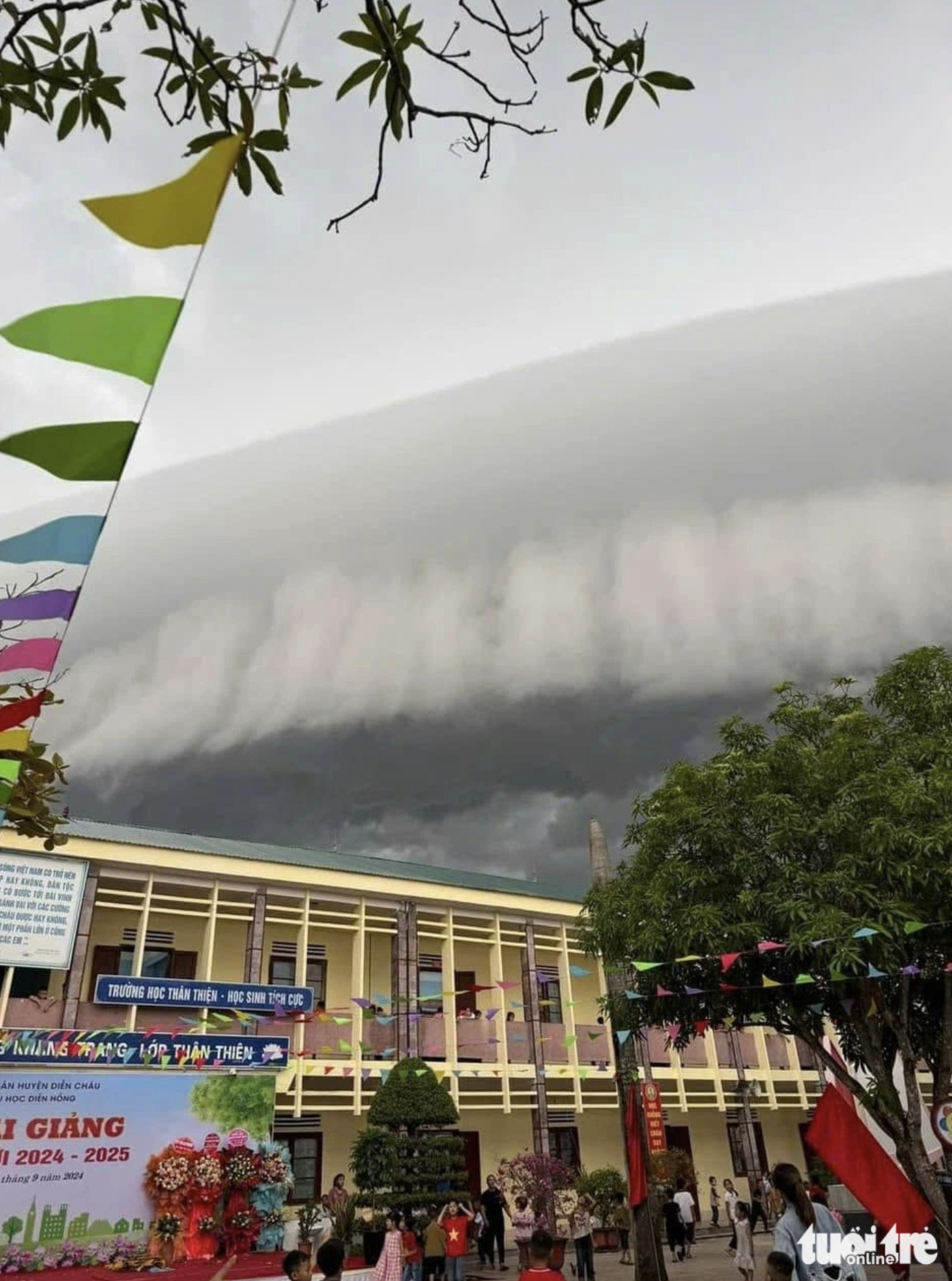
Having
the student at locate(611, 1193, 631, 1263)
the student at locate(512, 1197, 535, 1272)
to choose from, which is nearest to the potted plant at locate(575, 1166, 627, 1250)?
the student at locate(611, 1193, 631, 1263)

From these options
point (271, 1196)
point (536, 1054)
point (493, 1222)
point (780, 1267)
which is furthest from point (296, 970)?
point (780, 1267)

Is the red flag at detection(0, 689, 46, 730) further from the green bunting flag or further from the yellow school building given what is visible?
the yellow school building

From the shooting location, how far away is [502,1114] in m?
27.8

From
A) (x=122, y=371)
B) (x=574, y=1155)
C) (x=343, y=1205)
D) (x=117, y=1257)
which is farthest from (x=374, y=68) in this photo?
(x=574, y=1155)

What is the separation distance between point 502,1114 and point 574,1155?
2.66 meters

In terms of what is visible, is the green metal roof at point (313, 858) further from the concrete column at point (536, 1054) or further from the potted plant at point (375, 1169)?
the potted plant at point (375, 1169)

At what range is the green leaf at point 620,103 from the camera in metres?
3.40

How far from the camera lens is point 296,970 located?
85.9ft

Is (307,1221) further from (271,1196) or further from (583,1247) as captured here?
(583,1247)

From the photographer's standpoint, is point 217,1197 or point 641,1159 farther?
point 217,1197

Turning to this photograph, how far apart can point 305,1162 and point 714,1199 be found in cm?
1454

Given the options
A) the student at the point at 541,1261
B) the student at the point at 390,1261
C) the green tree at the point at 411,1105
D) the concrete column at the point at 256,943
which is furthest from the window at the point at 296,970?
the student at the point at 541,1261

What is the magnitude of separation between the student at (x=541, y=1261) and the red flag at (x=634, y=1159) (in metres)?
7.40

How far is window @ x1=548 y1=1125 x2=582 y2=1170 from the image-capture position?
27.6 metres
